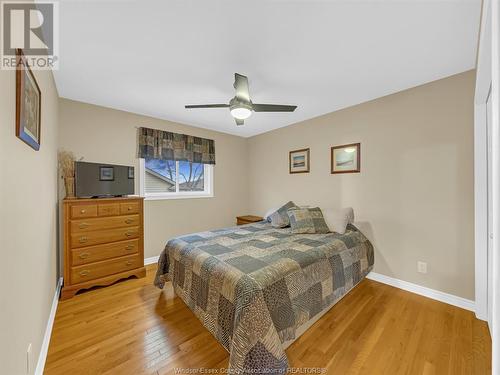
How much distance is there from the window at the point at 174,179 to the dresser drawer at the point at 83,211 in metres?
0.91

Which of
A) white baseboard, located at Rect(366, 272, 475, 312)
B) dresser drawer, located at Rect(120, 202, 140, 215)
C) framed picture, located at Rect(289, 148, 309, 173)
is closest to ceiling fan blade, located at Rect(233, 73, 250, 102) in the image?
framed picture, located at Rect(289, 148, 309, 173)

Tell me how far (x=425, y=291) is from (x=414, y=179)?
1292 millimetres

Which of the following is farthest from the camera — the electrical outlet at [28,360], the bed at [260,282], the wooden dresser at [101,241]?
the wooden dresser at [101,241]

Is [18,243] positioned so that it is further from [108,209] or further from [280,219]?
[280,219]

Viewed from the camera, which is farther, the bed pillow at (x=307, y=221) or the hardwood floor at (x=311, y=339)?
the bed pillow at (x=307, y=221)

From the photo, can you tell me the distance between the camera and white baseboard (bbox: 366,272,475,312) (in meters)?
2.20

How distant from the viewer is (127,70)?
218 cm

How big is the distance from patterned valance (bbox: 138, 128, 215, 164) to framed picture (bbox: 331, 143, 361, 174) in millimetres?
2261

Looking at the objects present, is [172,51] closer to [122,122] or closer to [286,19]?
[286,19]

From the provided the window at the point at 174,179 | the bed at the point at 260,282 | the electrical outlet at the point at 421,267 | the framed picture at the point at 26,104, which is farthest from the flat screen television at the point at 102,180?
the electrical outlet at the point at 421,267

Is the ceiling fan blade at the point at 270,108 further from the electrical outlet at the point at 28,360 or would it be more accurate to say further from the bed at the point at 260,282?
the electrical outlet at the point at 28,360

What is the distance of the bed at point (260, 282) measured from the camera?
138 centimetres

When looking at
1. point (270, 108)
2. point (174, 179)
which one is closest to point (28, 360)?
point (270, 108)

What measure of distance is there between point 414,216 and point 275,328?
2.18 metres
